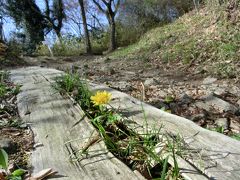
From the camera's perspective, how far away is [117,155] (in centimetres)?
134

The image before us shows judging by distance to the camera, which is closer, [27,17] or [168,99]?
[168,99]

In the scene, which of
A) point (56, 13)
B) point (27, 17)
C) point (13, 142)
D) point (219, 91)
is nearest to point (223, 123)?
point (219, 91)

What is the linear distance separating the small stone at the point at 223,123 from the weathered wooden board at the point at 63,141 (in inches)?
47.7

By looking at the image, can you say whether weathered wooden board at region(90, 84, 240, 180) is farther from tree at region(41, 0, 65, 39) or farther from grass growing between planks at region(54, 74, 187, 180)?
tree at region(41, 0, 65, 39)

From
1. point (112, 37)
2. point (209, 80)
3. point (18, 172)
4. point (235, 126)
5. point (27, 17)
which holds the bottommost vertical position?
point (235, 126)

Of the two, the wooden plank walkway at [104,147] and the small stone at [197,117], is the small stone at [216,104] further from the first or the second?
the wooden plank walkway at [104,147]

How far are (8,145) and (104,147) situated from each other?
50 cm

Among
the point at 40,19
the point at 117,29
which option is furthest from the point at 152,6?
the point at 40,19

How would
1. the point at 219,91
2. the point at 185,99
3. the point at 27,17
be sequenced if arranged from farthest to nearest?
the point at 27,17 < the point at 219,91 < the point at 185,99

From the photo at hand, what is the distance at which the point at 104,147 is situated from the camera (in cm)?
138

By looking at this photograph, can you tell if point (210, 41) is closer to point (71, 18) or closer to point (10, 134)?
point (10, 134)

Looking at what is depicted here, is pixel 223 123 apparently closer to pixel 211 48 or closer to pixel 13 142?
pixel 13 142

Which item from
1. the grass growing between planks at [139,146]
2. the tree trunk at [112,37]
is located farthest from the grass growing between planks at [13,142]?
the tree trunk at [112,37]

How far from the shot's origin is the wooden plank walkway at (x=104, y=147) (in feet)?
3.66
